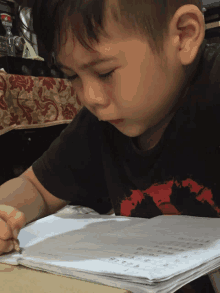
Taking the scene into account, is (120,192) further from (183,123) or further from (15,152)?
(15,152)

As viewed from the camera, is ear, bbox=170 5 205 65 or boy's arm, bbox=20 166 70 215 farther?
boy's arm, bbox=20 166 70 215

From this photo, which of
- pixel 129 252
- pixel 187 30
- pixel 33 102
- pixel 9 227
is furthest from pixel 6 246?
pixel 33 102

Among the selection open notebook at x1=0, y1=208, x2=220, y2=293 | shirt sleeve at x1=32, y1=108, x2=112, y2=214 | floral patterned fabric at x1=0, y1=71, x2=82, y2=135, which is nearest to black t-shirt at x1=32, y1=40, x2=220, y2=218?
shirt sleeve at x1=32, y1=108, x2=112, y2=214

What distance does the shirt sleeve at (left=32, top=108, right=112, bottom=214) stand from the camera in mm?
666

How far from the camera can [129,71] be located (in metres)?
0.44

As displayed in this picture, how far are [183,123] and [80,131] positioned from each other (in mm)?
253

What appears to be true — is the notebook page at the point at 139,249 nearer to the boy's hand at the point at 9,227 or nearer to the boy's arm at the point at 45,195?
the boy's hand at the point at 9,227

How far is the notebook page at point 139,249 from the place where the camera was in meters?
0.27

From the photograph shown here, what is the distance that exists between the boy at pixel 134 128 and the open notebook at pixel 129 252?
115 mm

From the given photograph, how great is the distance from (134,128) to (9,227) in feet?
0.85

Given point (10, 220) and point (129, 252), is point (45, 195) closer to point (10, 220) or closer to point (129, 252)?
point (10, 220)

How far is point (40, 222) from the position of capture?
533mm

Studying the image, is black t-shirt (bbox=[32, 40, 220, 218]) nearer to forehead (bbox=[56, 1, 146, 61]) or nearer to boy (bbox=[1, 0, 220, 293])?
boy (bbox=[1, 0, 220, 293])

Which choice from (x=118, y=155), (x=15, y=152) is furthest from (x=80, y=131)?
(x=15, y=152)
